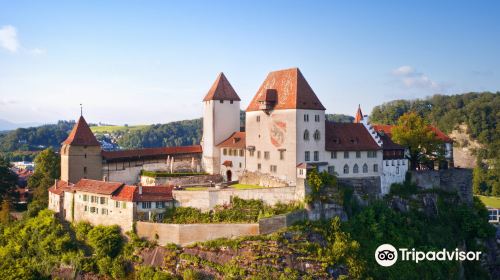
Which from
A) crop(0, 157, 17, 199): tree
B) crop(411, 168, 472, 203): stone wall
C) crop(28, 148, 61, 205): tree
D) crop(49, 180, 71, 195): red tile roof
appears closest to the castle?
crop(49, 180, 71, 195): red tile roof

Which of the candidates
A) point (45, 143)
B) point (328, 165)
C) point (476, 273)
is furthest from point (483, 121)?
point (45, 143)

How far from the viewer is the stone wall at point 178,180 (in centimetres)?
5759

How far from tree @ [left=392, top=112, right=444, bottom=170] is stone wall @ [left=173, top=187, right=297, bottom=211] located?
20452mm

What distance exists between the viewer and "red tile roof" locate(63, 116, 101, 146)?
57.8 metres

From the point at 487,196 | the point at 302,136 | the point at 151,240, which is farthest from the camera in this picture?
the point at 487,196

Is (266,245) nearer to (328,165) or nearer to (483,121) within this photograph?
(328,165)

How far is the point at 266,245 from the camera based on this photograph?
44.8 metres

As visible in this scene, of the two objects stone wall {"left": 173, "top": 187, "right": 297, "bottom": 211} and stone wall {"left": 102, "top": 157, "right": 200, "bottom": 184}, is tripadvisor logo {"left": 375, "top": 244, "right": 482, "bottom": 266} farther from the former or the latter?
stone wall {"left": 102, "top": 157, "right": 200, "bottom": 184}

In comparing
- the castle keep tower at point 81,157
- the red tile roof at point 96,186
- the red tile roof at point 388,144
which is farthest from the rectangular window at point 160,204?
the red tile roof at point 388,144

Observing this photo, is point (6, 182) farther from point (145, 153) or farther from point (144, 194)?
point (144, 194)

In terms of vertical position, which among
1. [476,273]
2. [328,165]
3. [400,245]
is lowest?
[476,273]

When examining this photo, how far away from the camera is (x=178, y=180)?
5828 centimetres

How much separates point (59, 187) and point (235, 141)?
68.8 feet

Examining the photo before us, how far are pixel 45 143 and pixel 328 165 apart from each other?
15104 centimetres
